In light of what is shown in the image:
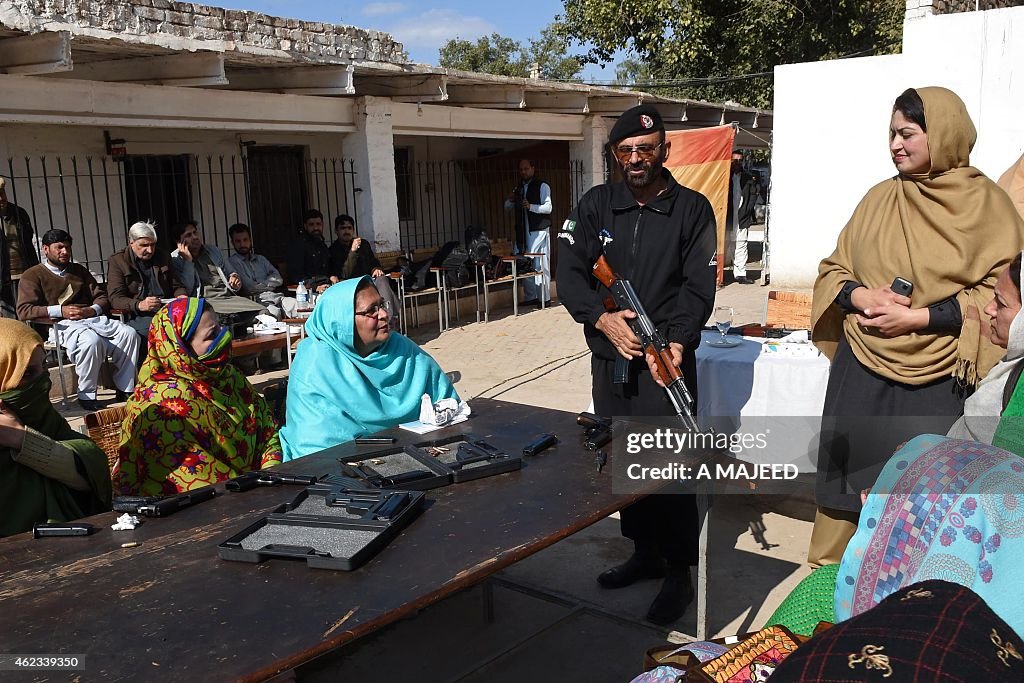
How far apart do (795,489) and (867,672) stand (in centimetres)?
362

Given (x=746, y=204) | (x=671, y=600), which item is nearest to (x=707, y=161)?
(x=746, y=204)

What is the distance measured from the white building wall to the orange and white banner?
5.72 ft

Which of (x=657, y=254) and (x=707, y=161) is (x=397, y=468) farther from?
(x=707, y=161)

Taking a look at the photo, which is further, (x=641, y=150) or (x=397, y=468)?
(x=641, y=150)

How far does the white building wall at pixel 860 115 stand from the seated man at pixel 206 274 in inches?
244

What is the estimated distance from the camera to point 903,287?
286cm

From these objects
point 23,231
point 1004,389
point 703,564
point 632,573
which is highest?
point 23,231

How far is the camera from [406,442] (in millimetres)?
2947

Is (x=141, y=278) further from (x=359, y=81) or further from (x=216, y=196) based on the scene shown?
(x=359, y=81)

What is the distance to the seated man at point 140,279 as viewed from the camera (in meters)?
6.98

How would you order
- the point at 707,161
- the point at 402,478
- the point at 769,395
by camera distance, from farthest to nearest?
1. the point at 707,161
2. the point at 769,395
3. the point at 402,478

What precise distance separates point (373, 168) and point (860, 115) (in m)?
5.55

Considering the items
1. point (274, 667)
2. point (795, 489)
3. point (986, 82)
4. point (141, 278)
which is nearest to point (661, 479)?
point (274, 667)

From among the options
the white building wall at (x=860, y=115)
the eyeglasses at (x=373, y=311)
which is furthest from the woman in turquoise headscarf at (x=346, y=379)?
the white building wall at (x=860, y=115)
